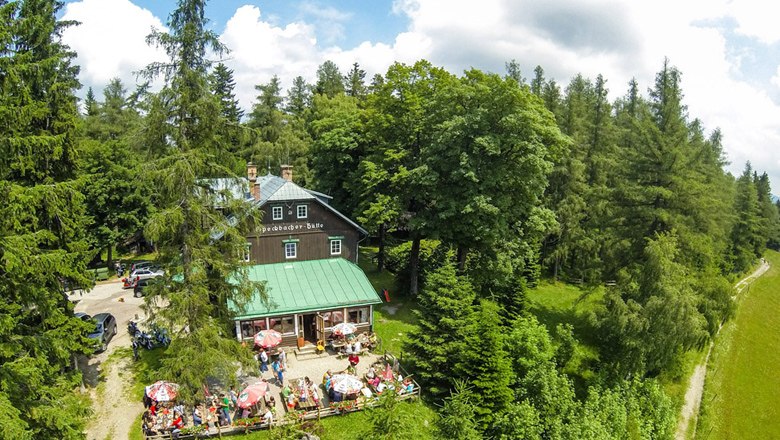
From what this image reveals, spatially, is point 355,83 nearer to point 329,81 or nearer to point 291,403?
point 329,81

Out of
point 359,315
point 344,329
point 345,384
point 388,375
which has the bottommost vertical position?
point 388,375

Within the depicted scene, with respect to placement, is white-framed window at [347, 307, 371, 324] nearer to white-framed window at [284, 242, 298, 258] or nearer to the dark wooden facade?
the dark wooden facade

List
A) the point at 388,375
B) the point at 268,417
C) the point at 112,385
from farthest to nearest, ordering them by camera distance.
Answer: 1. the point at 388,375
2. the point at 112,385
3. the point at 268,417

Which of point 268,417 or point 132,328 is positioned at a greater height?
point 132,328

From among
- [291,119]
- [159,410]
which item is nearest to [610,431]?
[159,410]

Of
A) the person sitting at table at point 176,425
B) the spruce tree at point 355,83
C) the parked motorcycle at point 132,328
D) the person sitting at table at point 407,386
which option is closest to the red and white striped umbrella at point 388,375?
the person sitting at table at point 407,386

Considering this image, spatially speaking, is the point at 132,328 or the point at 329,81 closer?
the point at 132,328

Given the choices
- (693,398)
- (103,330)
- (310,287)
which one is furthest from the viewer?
(693,398)

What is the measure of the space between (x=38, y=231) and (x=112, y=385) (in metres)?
9.78

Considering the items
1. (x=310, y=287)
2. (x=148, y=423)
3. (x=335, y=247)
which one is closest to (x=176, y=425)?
(x=148, y=423)

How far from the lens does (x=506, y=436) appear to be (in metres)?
18.4

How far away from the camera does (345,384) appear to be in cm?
1981

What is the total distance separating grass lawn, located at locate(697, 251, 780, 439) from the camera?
27.0 metres

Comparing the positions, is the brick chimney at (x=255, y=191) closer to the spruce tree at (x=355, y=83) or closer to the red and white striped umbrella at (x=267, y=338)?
the red and white striped umbrella at (x=267, y=338)
